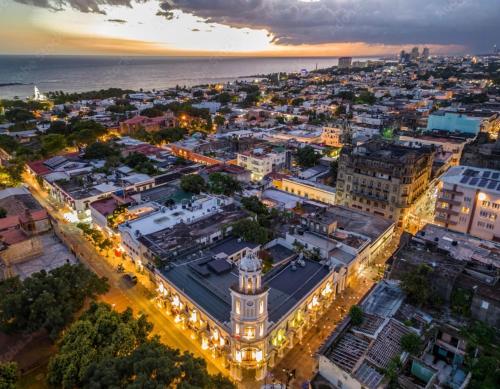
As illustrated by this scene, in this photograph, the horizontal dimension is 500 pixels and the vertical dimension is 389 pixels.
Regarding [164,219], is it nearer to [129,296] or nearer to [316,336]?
[129,296]

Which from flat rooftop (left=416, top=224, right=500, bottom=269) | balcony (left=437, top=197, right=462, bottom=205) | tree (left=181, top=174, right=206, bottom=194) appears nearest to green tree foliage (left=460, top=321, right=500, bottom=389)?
flat rooftop (left=416, top=224, right=500, bottom=269)

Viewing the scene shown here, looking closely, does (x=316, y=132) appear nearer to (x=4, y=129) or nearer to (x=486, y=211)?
(x=486, y=211)

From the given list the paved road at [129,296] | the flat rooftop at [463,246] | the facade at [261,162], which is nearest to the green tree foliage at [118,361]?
the paved road at [129,296]

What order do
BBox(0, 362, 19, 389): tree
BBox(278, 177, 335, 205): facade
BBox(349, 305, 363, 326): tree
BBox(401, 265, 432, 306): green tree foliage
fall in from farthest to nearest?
1. BBox(278, 177, 335, 205): facade
2. BBox(401, 265, 432, 306): green tree foliage
3. BBox(349, 305, 363, 326): tree
4. BBox(0, 362, 19, 389): tree

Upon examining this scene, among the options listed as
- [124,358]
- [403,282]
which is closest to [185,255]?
[124,358]

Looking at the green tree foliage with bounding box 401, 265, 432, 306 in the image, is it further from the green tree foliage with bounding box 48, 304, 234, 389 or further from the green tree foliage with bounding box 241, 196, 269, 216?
the green tree foliage with bounding box 241, 196, 269, 216

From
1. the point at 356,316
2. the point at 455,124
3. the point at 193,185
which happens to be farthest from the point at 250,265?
the point at 455,124
